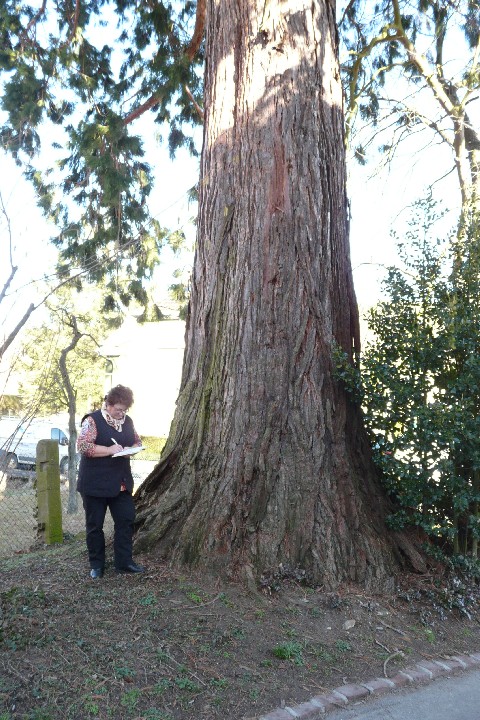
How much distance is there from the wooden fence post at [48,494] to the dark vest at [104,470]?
4.59 ft

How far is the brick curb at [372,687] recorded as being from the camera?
4.10 meters

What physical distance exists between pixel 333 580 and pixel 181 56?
7618mm

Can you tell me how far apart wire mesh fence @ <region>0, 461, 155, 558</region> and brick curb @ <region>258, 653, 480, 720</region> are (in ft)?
9.88

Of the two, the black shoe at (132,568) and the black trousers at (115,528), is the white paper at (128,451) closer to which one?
the black trousers at (115,528)

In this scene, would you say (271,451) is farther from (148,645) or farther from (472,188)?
(472,188)

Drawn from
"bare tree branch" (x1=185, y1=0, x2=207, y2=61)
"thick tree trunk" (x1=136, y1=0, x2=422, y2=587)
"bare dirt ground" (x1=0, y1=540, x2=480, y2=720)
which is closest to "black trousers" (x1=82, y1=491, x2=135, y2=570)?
"bare dirt ground" (x1=0, y1=540, x2=480, y2=720)

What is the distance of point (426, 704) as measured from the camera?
4457 mm

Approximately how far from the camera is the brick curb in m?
4.10

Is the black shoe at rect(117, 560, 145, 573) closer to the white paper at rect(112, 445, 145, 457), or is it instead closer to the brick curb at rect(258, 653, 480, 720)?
the white paper at rect(112, 445, 145, 457)

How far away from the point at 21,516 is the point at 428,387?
6674 mm

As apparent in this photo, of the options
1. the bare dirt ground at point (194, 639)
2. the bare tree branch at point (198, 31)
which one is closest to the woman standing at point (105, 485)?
the bare dirt ground at point (194, 639)

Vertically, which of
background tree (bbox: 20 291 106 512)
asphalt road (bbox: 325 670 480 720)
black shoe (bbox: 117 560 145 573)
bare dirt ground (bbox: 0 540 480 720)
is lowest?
asphalt road (bbox: 325 670 480 720)

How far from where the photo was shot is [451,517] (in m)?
6.20

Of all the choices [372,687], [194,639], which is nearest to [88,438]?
[194,639]
